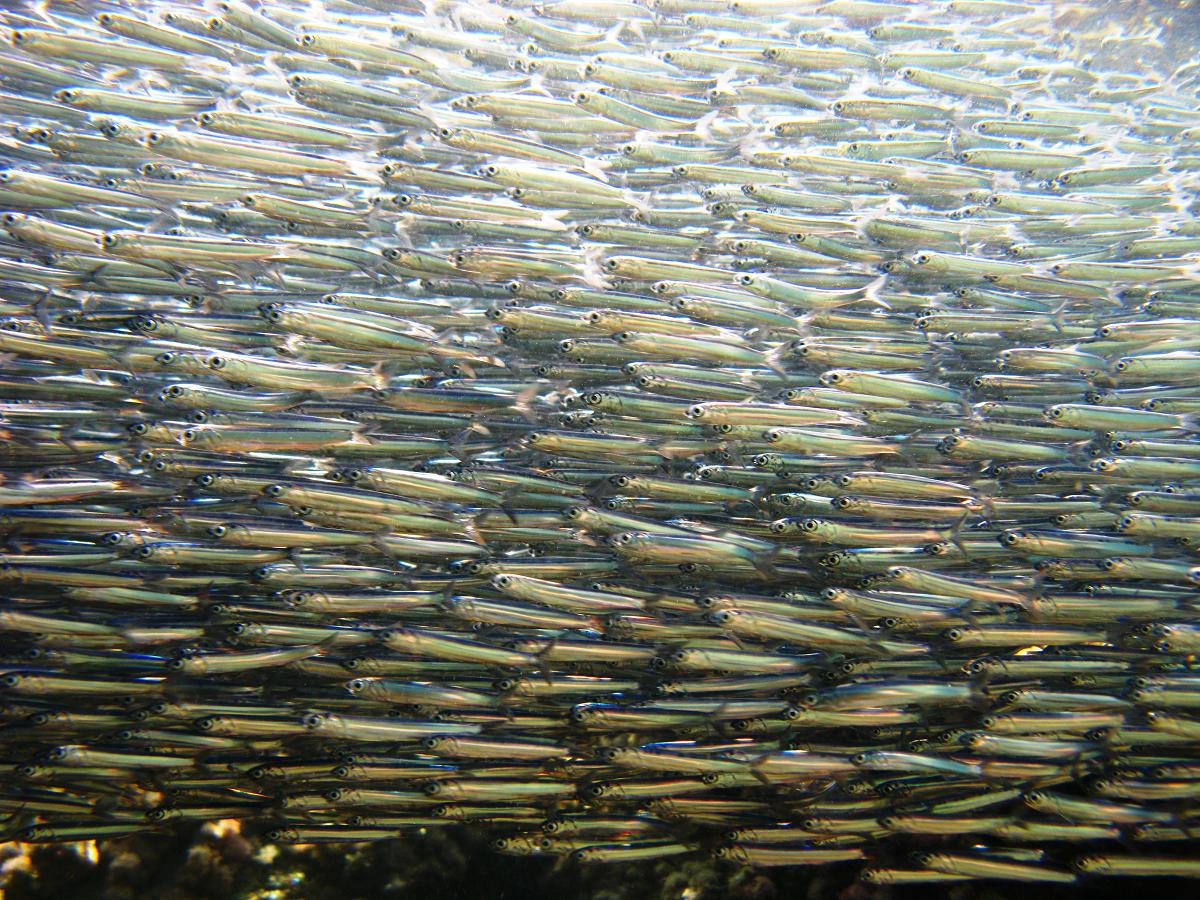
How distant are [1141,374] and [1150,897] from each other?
11.4 ft

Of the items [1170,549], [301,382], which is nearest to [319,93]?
[301,382]

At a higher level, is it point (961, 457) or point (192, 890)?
point (961, 457)

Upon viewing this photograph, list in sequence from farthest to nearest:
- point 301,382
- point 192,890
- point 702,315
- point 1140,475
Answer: point 192,890 < point 702,315 < point 1140,475 < point 301,382

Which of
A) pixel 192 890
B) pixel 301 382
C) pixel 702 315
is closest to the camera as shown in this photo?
pixel 301 382

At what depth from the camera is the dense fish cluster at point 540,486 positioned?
4027 mm

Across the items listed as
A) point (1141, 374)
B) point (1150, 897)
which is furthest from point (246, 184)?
point (1150, 897)

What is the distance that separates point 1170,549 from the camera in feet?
14.4

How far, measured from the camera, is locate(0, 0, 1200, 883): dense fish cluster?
4.03 m

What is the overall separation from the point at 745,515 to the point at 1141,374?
2.75 m

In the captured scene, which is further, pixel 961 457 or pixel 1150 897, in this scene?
pixel 1150 897

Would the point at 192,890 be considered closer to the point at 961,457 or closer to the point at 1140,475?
the point at 961,457

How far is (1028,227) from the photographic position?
5.25 metres

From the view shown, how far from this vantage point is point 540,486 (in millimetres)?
4410

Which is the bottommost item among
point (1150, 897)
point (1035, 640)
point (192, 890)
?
point (192, 890)
